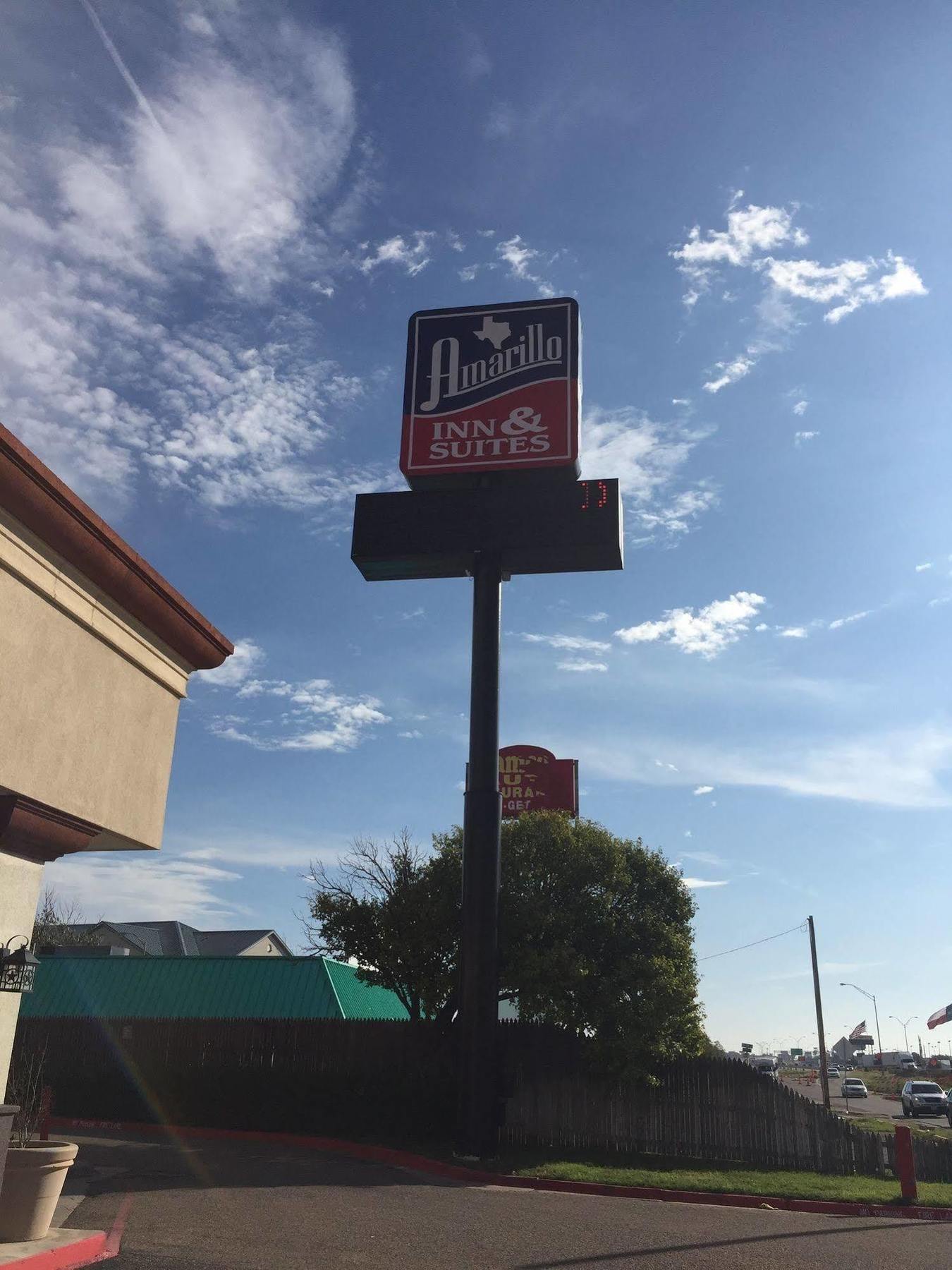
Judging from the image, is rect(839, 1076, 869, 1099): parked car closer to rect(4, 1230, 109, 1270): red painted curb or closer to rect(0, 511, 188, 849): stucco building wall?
rect(4, 1230, 109, 1270): red painted curb

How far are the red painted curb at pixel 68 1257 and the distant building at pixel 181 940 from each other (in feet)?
143

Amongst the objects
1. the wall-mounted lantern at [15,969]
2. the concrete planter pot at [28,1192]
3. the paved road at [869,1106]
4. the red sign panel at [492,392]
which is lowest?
the paved road at [869,1106]

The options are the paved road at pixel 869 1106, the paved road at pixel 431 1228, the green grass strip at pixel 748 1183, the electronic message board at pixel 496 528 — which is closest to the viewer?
→ the paved road at pixel 431 1228

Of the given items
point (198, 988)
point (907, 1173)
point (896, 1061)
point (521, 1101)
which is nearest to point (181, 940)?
point (198, 988)

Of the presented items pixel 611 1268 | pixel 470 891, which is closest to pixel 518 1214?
pixel 611 1268

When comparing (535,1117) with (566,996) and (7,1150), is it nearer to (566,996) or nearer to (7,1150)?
(566,996)

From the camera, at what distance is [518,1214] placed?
45.3 ft

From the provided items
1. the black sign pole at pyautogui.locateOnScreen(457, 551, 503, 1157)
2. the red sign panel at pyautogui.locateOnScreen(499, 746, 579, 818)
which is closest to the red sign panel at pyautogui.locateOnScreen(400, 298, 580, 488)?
the black sign pole at pyautogui.locateOnScreen(457, 551, 503, 1157)

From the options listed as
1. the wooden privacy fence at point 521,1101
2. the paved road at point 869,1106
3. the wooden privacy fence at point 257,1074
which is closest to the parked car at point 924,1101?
the paved road at point 869,1106

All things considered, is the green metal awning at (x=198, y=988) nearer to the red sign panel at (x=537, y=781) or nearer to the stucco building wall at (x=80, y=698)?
the red sign panel at (x=537, y=781)

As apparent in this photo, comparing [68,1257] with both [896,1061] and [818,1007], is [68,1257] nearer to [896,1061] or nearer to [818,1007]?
[818,1007]

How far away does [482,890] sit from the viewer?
20.1 m

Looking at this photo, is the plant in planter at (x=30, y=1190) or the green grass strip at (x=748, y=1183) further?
the green grass strip at (x=748, y=1183)

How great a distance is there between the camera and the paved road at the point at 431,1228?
10719 mm
